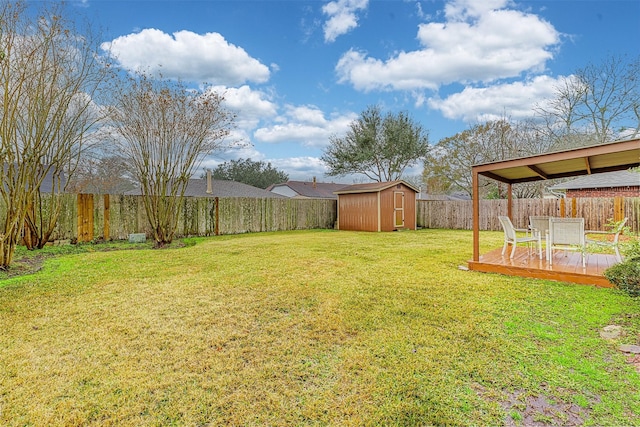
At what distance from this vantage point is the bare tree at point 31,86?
201 inches

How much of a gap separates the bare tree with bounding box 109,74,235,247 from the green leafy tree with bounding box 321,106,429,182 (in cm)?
1306

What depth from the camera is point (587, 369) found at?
7.14 ft

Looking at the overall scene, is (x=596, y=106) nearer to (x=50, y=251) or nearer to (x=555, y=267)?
(x=555, y=267)

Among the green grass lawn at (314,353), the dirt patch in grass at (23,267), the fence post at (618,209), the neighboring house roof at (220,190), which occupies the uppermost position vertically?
the neighboring house roof at (220,190)

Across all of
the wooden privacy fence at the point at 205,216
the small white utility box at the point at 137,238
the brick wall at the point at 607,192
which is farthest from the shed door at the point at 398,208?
the small white utility box at the point at 137,238

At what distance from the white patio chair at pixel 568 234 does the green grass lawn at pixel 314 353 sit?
3.20 ft

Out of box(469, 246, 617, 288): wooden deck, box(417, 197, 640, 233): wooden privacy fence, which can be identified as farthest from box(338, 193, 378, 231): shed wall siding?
box(469, 246, 617, 288): wooden deck

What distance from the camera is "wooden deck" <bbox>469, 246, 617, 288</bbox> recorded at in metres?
4.42

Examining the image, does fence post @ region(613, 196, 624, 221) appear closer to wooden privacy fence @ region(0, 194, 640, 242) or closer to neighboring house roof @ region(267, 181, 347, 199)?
wooden privacy fence @ region(0, 194, 640, 242)

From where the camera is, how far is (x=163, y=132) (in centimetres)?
858

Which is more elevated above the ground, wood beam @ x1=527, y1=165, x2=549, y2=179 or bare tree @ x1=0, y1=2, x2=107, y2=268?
bare tree @ x1=0, y1=2, x2=107, y2=268

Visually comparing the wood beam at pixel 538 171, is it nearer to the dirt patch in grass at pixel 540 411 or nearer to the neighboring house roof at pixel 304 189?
the dirt patch in grass at pixel 540 411

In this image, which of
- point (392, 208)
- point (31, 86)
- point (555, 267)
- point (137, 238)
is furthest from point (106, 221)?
point (555, 267)

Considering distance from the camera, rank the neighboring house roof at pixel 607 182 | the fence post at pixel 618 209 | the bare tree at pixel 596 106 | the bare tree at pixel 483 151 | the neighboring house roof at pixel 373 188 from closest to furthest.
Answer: the fence post at pixel 618 209 → the neighboring house roof at pixel 607 182 → the neighboring house roof at pixel 373 188 → the bare tree at pixel 596 106 → the bare tree at pixel 483 151
